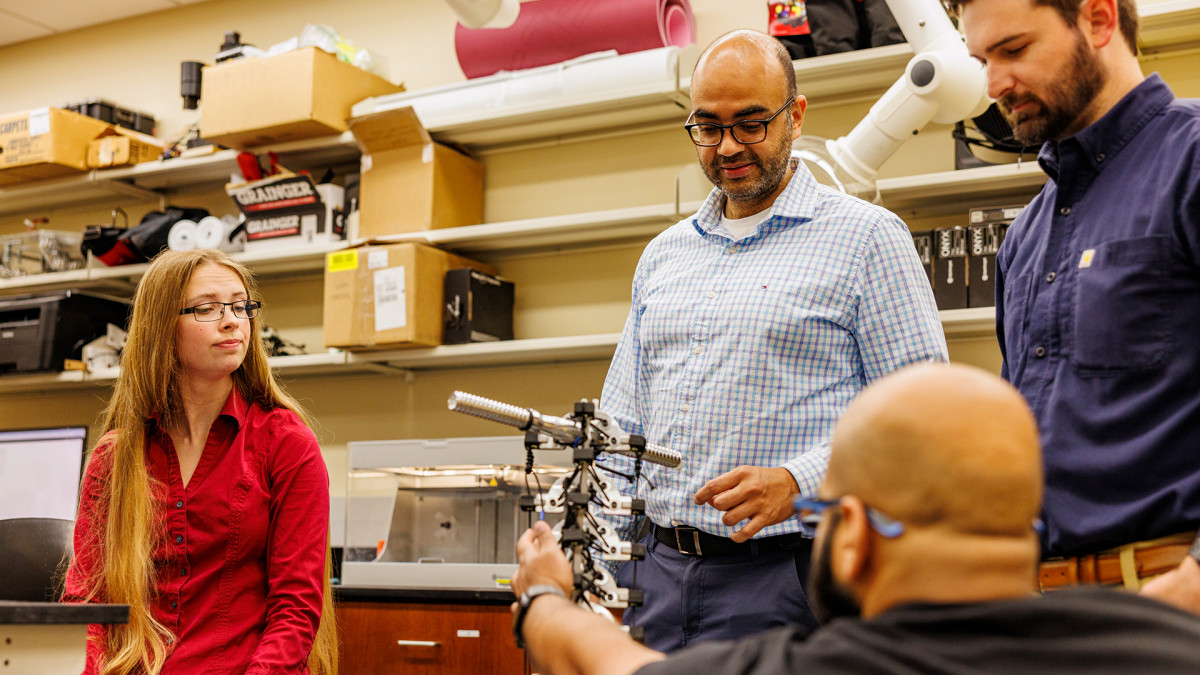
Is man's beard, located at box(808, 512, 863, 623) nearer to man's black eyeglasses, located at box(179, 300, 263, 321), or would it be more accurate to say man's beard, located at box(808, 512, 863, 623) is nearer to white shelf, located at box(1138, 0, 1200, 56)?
man's black eyeglasses, located at box(179, 300, 263, 321)

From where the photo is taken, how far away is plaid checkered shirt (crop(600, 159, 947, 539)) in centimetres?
147

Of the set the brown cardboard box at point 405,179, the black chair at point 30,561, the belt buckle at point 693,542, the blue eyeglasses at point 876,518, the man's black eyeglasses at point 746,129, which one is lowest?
the black chair at point 30,561

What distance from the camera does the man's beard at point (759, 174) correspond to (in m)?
1.59

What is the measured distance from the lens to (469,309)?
349 centimetres

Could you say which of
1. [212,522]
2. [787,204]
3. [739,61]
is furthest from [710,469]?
[212,522]

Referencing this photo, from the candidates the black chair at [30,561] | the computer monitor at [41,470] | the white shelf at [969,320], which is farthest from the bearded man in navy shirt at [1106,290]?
the computer monitor at [41,470]

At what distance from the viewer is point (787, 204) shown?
5.22 feet

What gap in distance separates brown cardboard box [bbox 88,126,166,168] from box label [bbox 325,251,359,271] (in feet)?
3.97

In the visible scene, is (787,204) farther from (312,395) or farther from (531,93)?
(312,395)

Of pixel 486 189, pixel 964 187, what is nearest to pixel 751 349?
pixel 964 187

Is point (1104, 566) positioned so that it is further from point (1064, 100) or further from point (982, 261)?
point (982, 261)

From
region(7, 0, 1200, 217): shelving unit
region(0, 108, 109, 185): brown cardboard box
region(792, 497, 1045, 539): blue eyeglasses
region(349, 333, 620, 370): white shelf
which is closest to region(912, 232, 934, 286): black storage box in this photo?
region(7, 0, 1200, 217): shelving unit

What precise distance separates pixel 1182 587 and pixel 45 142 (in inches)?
168

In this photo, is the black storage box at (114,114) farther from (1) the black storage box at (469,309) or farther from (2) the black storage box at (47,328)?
(1) the black storage box at (469,309)
